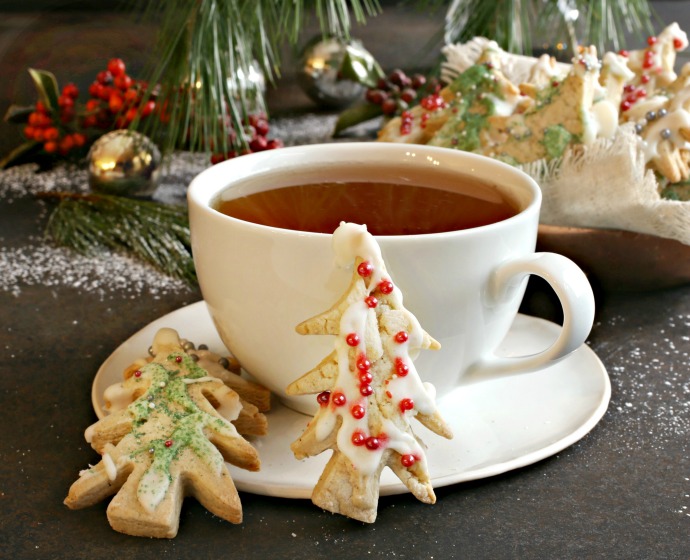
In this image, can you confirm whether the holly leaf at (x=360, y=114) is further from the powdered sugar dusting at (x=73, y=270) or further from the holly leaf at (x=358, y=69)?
the powdered sugar dusting at (x=73, y=270)

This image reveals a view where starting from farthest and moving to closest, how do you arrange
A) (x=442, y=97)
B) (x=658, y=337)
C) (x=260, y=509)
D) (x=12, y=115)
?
1. (x=12, y=115)
2. (x=442, y=97)
3. (x=658, y=337)
4. (x=260, y=509)

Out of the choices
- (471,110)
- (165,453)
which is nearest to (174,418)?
(165,453)

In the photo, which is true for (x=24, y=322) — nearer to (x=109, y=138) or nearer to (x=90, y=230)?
(x=90, y=230)

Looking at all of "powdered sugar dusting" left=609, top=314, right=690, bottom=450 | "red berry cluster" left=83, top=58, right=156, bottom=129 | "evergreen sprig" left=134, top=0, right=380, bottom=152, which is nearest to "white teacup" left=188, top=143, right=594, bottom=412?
"powdered sugar dusting" left=609, top=314, right=690, bottom=450

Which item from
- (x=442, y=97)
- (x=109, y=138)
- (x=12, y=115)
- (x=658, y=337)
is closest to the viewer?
(x=658, y=337)

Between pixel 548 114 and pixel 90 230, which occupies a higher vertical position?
pixel 548 114

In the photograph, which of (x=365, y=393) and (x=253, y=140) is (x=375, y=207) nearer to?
(x=365, y=393)

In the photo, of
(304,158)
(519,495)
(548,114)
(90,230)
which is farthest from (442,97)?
(519,495)
